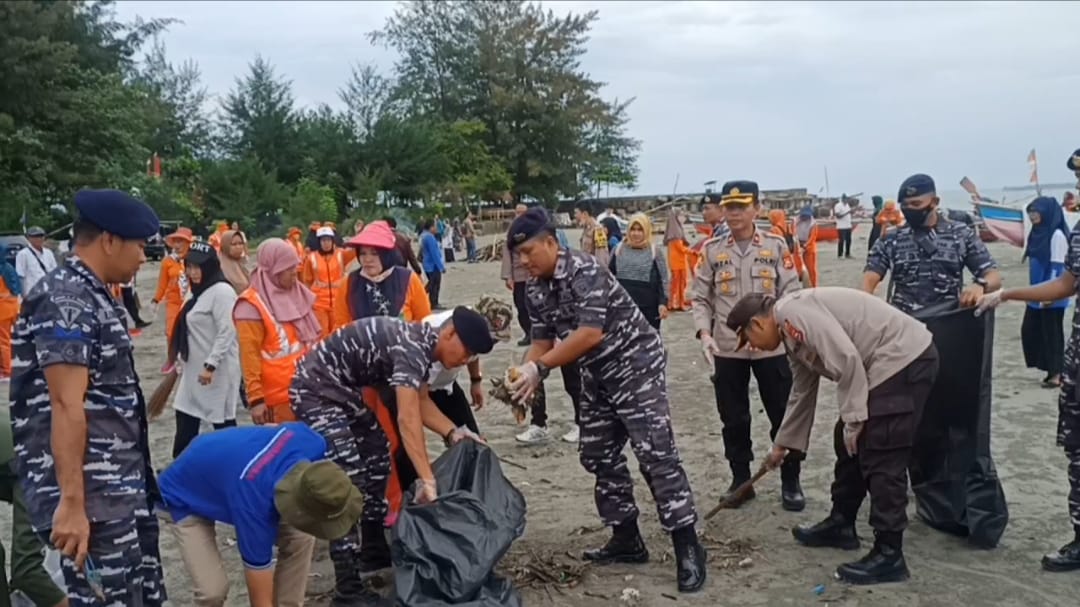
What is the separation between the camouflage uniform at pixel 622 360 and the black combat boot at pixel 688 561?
0.24 ft

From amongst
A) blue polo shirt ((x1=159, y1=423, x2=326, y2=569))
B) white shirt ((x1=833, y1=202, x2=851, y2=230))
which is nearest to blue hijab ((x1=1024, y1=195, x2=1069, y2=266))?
blue polo shirt ((x1=159, y1=423, x2=326, y2=569))

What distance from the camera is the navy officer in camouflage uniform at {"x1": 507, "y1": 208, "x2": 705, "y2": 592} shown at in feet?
13.5

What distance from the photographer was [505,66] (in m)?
50.9

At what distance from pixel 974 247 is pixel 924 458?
50.4 inches

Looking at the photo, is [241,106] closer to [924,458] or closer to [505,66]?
[505,66]

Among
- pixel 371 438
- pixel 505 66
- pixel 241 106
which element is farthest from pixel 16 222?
pixel 505 66

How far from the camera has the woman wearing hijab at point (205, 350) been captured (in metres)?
5.54

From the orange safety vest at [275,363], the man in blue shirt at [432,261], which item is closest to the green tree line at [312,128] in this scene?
the man in blue shirt at [432,261]

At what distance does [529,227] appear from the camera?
4.13m

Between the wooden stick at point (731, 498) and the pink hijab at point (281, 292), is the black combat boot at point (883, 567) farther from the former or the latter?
the pink hijab at point (281, 292)

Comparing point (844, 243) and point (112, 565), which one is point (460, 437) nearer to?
point (112, 565)

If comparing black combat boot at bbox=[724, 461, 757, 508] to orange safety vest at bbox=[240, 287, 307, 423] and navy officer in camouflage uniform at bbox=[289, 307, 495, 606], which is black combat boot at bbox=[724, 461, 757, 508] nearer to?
navy officer in camouflage uniform at bbox=[289, 307, 495, 606]

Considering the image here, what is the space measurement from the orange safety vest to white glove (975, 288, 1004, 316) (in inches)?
141

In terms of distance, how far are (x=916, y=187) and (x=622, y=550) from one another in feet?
8.73
